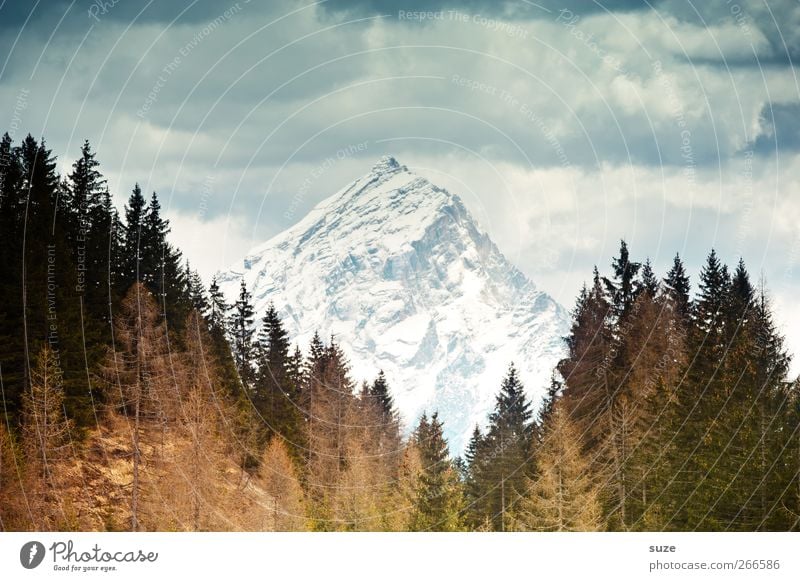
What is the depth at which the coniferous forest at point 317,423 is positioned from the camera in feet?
164

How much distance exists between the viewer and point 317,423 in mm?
86188

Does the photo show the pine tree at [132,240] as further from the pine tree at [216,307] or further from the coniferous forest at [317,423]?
the pine tree at [216,307]

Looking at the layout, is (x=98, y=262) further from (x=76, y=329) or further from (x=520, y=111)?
(x=520, y=111)

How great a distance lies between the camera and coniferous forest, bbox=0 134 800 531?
49.9 meters

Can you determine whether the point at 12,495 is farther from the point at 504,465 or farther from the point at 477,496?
the point at 477,496

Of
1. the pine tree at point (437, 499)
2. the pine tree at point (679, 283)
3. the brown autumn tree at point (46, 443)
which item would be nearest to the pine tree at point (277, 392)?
the pine tree at point (437, 499)

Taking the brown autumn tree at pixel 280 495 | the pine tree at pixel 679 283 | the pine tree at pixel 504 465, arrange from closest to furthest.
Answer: the brown autumn tree at pixel 280 495
the pine tree at pixel 504 465
the pine tree at pixel 679 283

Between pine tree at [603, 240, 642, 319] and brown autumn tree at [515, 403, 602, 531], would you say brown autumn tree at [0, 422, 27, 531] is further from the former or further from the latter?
pine tree at [603, 240, 642, 319]

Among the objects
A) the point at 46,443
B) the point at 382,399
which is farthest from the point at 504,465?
the point at 382,399

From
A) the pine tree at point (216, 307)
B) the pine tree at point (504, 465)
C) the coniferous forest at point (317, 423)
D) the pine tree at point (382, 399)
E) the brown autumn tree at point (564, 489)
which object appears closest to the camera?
the coniferous forest at point (317, 423)

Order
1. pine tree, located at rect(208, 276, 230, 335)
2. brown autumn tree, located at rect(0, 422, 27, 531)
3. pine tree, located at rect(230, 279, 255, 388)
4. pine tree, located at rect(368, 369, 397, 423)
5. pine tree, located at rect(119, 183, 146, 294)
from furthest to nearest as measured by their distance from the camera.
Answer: pine tree, located at rect(368, 369, 397, 423), pine tree, located at rect(208, 276, 230, 335), pine tree, located at rect(230, 279, 255, 388), pine tree, located at rect(119, 183, 146, 294), brown autumn tree, located at rect(0, 422, 27, 531)

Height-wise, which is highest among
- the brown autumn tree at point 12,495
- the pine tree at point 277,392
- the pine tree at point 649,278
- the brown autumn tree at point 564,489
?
the pine tree at point 649,278

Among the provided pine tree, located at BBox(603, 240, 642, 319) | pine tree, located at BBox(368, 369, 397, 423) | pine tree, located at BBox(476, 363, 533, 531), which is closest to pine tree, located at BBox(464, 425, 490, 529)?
pine tree, located at BBox(476, 363, 533, 531)
